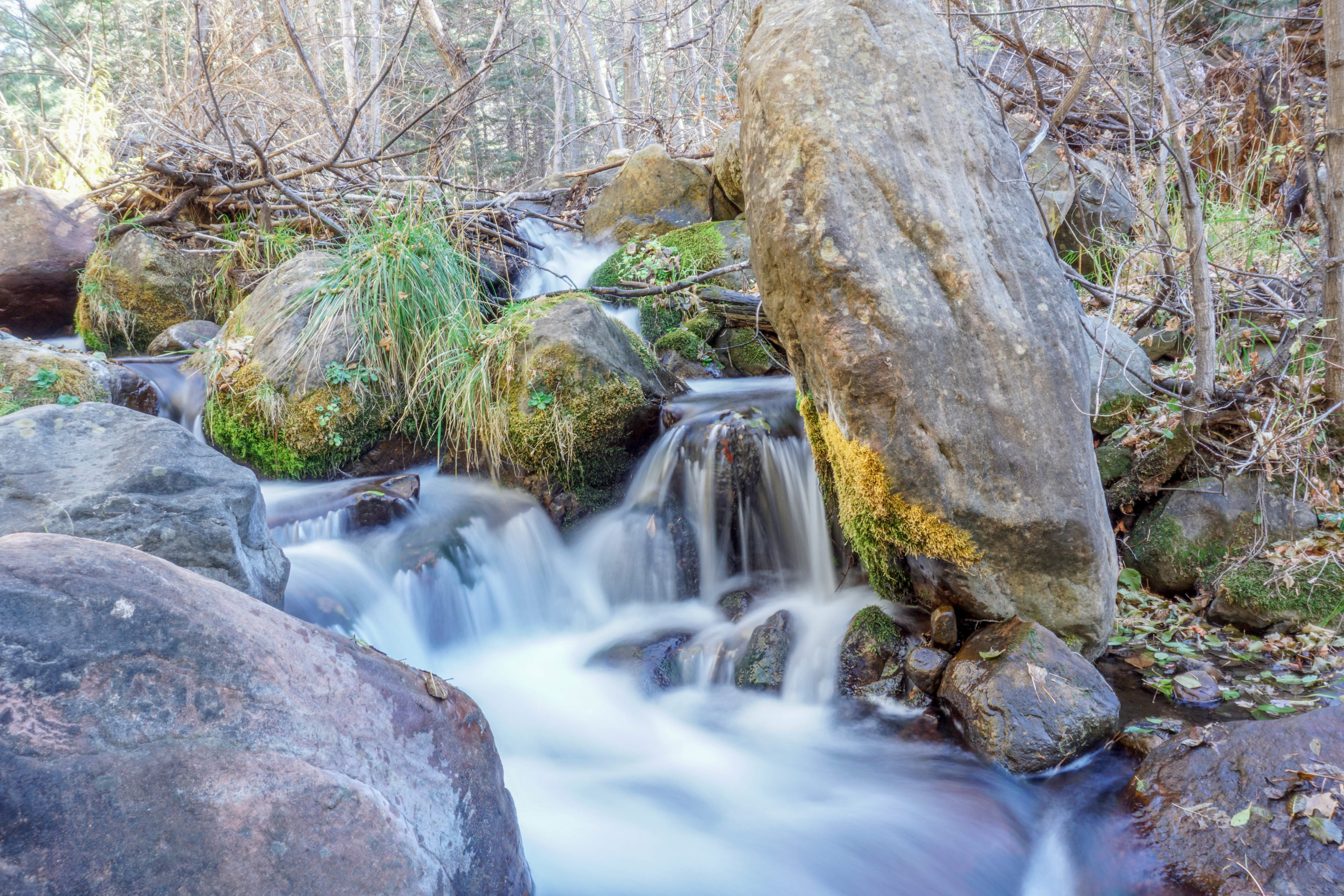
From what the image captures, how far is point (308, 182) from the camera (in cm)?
730

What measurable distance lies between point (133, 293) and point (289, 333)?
3.06 m

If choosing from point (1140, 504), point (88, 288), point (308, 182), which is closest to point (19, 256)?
point (88, 288)

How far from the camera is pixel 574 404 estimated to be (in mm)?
4957

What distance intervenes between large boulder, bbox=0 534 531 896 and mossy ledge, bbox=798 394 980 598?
2.26m

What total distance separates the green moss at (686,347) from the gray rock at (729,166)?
8.06 ft

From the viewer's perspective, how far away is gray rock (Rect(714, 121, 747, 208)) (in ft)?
27.5

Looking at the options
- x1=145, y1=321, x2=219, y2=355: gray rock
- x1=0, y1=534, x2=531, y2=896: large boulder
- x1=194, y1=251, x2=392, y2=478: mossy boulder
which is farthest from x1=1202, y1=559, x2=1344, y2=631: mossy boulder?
x1=145, y1=321, x2=219, y2=355: gray rock

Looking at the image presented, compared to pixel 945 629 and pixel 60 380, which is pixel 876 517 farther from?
pixel 60 380

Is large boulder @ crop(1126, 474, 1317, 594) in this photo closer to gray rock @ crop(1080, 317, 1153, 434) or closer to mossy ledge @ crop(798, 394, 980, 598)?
gray rock @ crop(1080, 317, 1153, 434)

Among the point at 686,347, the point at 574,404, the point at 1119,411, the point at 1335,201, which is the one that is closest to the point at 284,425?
the point at 574,404

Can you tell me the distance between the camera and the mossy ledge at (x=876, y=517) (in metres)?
3.40

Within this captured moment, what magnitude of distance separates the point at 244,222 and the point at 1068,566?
7.59 m

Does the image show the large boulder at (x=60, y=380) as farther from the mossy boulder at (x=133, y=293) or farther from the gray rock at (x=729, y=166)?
the gray rock at (x=729, y=166)

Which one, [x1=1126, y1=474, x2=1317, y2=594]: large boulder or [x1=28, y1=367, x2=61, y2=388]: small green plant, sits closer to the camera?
[x1=1126, y1=474, x2=1317, y2=594]: large boulder
